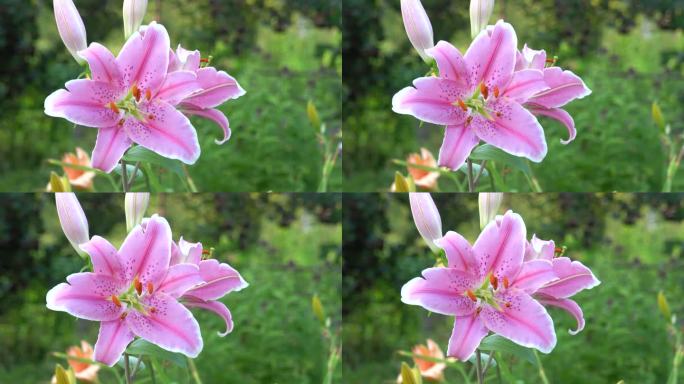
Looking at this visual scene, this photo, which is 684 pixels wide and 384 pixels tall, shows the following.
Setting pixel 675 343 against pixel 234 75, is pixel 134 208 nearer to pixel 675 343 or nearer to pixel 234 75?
pixel 234 75

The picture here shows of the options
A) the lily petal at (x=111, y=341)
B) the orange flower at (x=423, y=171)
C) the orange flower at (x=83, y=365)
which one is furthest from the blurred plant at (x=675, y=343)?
the orange flower at (x=83, y=365)

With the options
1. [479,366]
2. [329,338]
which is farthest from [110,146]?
[479,366]

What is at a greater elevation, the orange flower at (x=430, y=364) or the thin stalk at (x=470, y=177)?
the thin stalk at (x=470, y=177)

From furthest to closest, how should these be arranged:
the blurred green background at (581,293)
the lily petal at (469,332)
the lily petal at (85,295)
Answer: the blurred green background at (581,293) → the lily petal at (469,332) → the lily petal at (85,295)

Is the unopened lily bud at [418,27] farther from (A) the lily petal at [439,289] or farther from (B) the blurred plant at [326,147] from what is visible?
(A) the lily petal at [439,289]

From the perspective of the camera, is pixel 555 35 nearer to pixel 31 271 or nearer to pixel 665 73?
pixel 665 73

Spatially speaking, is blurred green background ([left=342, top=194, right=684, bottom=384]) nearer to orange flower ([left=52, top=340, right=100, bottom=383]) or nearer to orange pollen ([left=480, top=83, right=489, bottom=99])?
orange pollen ([left=480, top=83, right=489, bottom=99])
